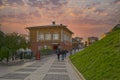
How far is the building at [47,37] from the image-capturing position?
316 feet

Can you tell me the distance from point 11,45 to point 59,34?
A: 44.3m

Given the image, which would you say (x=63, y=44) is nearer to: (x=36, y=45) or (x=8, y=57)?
(x=36, y=45)

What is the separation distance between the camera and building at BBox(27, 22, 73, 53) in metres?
96.3

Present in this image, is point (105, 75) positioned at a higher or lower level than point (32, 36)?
lower

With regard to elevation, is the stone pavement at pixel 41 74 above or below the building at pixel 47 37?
below

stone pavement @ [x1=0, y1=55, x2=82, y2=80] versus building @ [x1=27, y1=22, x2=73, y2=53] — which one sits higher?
building @ [x1=27, y1=22, x2=73, y2=53]

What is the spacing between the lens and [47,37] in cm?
9856

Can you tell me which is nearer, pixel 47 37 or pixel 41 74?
pixel 41 74

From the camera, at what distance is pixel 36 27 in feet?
330

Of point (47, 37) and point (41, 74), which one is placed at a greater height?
point (47, 37)

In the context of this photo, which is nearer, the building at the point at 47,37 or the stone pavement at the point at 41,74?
the stone pavement at the point at 41,74

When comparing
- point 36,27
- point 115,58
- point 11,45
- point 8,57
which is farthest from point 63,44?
point 115,58

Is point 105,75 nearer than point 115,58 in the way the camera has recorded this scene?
Yes

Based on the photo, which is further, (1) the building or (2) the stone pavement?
(1) the building
